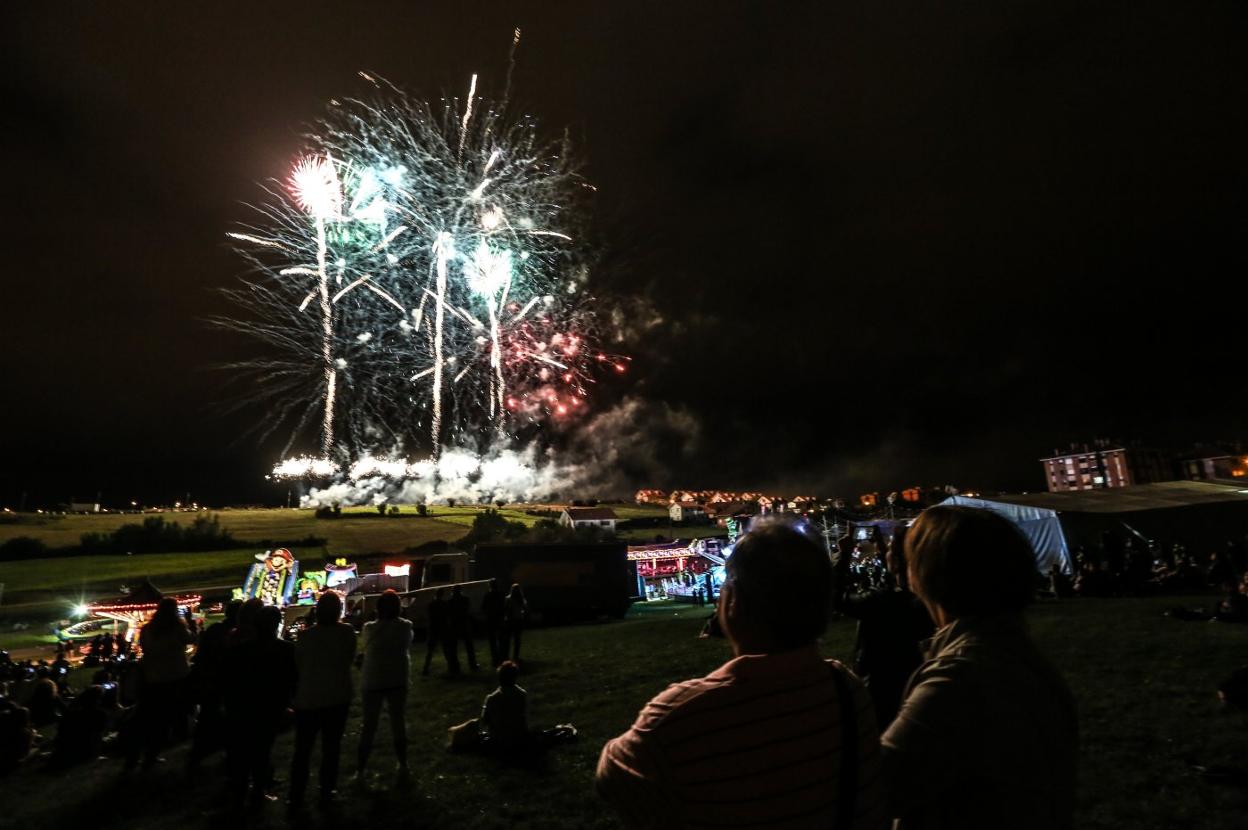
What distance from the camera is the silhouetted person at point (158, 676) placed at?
7.22m

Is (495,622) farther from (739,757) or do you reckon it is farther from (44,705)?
(739,757)

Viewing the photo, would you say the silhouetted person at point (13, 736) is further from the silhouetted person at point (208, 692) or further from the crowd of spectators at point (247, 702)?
A: the silhouetted person at point (208, 692)

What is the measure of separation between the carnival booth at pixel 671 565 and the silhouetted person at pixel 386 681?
28.8 meters

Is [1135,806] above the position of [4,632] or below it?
above

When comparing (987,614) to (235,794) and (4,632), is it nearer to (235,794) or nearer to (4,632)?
(235,794)

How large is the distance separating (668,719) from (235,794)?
628 cm

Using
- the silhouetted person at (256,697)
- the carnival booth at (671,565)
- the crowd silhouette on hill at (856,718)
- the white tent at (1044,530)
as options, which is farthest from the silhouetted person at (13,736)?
the carnival booth at (671,565)

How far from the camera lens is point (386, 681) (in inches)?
250

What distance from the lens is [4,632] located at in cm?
3638

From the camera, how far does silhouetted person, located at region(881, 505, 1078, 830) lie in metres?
1.55

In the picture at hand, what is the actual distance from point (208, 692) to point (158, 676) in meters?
0.59

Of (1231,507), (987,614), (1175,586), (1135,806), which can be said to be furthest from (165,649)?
(1231,507)

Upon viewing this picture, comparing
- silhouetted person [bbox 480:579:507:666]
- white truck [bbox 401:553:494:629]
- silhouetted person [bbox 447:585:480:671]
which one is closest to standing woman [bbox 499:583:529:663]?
silhouetted person [bbox 480:579:507:666]

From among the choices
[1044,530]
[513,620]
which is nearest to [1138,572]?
[1044,530]
